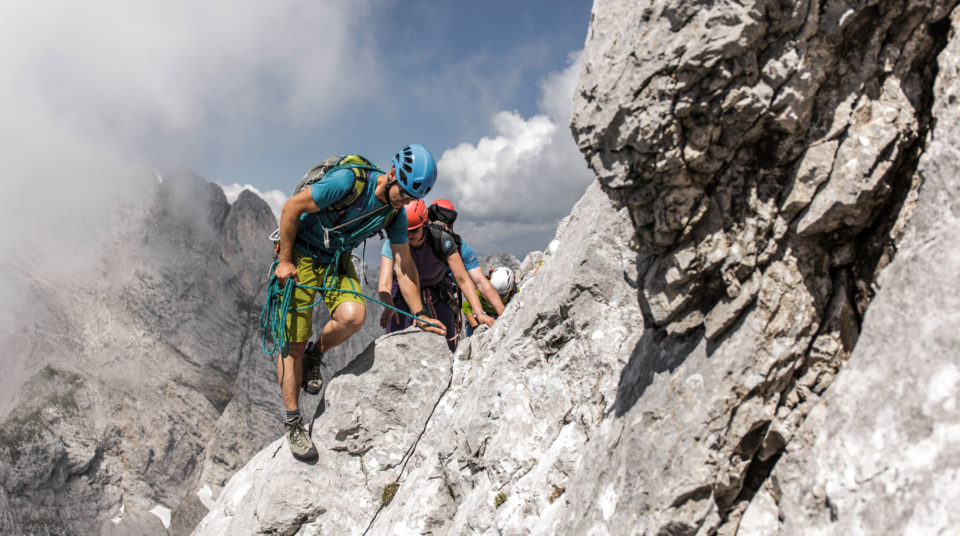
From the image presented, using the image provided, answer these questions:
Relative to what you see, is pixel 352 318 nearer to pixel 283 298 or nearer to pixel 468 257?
pixel 283 298

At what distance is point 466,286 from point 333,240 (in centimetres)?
281

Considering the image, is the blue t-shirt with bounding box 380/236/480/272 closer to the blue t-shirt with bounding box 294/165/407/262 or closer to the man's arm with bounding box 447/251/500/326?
the man's arm with bounding box 447/251/500/326

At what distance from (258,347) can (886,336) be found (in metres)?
73.5

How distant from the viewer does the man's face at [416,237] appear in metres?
10.6

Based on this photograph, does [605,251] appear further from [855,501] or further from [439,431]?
[855,501]

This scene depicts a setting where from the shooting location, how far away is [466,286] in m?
10.0

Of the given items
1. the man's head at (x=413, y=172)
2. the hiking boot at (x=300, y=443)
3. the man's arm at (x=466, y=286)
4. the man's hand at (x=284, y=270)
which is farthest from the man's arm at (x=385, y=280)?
the hiking boot at (x=300, y=443)

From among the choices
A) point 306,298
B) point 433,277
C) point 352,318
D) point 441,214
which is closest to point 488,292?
point 433,277

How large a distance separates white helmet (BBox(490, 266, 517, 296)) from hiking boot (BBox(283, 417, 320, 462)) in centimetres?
689

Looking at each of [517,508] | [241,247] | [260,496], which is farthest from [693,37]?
[241,247]

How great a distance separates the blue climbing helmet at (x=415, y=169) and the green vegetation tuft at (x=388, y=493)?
15.0 ft

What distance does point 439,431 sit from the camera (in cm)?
839

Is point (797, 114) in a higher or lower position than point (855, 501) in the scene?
higher

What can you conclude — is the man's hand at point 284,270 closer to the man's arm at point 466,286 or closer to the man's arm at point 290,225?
the man's arm at point 290,225
